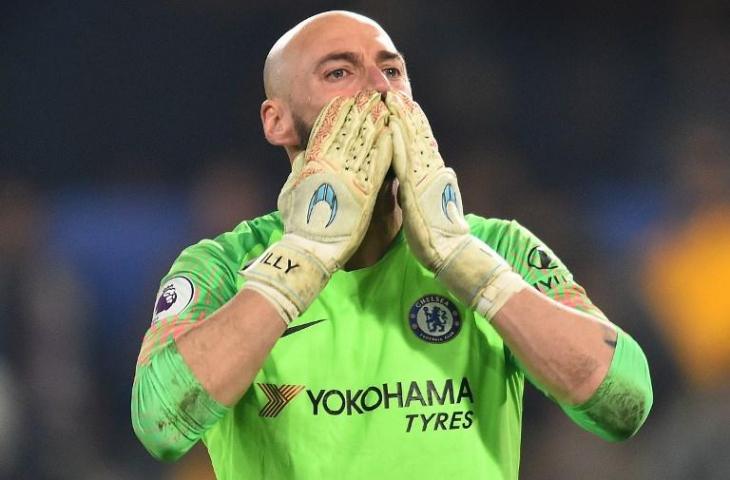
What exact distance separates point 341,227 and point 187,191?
6.18ft

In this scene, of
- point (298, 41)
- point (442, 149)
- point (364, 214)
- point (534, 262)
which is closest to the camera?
point (364, 214)

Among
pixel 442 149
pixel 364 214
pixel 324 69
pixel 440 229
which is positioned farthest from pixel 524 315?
pixel 442 149

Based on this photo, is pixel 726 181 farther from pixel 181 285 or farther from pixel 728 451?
pixel 181 285

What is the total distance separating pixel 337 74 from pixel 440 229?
1.51 feet

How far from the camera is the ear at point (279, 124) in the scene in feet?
6.41

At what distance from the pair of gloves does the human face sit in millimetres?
188

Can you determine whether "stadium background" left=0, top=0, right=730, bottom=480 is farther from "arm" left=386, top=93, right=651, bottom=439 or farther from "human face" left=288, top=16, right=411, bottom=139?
"arm" left=386, top=93, right=651, bottom=439

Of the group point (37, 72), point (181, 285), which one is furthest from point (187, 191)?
point (181, 285)

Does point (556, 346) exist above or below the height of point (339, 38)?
below

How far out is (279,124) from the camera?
2.00m

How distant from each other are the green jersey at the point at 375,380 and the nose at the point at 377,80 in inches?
13.6

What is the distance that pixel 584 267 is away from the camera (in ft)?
10.7

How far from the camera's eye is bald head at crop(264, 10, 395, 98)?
6.32 ft

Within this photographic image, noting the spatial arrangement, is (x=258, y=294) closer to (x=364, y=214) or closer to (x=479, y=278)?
(x=364, y=214)
